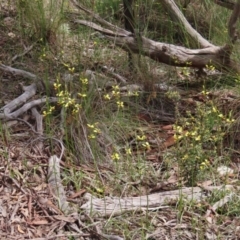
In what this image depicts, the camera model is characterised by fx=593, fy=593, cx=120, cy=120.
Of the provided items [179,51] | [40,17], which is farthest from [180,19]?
[40,17]

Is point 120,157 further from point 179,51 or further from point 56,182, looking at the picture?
point 179,51

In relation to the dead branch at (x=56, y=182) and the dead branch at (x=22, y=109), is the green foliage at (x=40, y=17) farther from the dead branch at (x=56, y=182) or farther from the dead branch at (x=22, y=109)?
the dead branch at (x=56, y=182)

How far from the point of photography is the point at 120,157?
3203mm

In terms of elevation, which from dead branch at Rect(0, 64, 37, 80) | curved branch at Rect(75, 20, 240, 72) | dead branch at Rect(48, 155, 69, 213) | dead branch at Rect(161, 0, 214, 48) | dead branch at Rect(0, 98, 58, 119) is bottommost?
dead branch at Rect(48, 155, 69, 213)

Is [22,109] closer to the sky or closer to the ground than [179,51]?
closer to the ground

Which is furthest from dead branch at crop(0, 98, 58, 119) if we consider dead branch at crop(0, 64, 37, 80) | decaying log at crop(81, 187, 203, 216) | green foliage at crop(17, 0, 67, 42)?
green foliage at crop(17, 0, 67, 42)

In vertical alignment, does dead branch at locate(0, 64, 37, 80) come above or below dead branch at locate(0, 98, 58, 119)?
above

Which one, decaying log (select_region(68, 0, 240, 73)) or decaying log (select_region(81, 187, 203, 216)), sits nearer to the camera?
decaying log (select_region(81, 187, 203, 216))

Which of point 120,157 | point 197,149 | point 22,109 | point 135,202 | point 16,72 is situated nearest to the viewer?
point 135,202

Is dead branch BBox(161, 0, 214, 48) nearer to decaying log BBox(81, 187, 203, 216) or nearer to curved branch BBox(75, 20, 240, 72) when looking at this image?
curved branch BBox(75, 20, 240, 72)

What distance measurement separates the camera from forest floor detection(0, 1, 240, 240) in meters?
2.71

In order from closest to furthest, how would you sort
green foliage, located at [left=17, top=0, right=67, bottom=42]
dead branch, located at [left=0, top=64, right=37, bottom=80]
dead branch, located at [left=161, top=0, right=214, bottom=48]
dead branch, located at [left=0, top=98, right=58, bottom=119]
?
1. dead branch, located at [left=0, top=98, right=58, bottom=119]
2. dead branch, located at [left=0, top=64, right=37, bottom=80]
3. dead branch, located at [left=161, top=0, right=214, bottom=48]
4. green foliage, located at [left=17, top=0, right=67, bottom=42]

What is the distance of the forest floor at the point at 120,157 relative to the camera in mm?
2711

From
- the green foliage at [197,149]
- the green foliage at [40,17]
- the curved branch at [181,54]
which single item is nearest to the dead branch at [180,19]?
the curved branch at [181,54]
